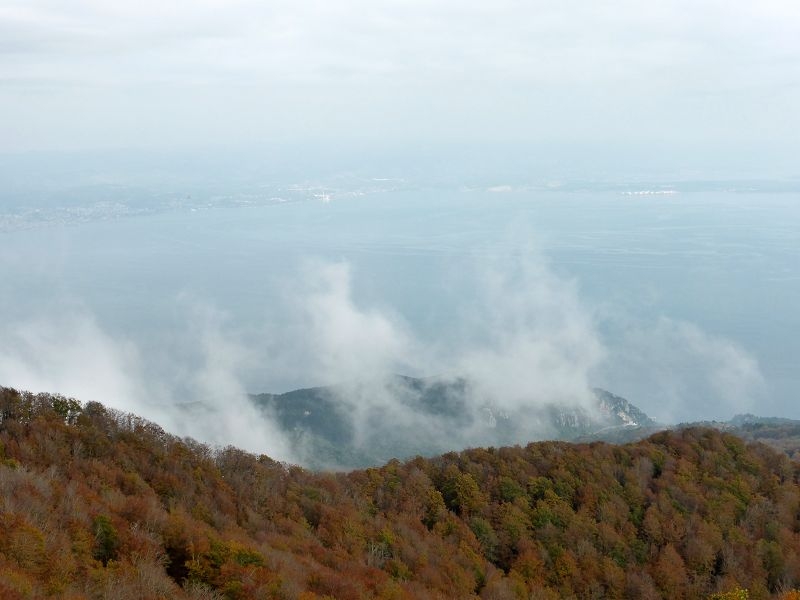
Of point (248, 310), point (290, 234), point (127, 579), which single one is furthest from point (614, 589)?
point (290, 234)

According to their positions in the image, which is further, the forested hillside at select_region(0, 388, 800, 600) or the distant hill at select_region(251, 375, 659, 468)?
the distant hill at select_region(251, 375, 659, 468)

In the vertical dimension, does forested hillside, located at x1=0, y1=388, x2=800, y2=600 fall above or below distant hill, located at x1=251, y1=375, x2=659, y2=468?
above

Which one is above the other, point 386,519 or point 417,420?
point 386,519

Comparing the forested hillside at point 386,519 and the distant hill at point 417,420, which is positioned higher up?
the forested hillside at point 386,519

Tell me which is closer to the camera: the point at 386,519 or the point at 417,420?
the point at 386,519
